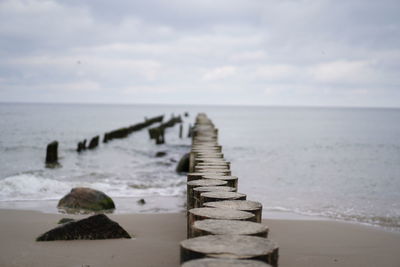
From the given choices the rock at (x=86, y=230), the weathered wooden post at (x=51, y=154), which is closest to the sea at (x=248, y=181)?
the weathered wooden post at (x=51, y=154)

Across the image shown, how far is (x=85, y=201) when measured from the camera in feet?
25.7

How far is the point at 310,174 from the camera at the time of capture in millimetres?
14961

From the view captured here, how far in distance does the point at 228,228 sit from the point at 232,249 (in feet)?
1.51

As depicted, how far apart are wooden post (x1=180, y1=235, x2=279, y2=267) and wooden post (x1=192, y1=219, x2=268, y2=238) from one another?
139mm

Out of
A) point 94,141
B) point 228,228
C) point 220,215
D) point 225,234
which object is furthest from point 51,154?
point 225,234

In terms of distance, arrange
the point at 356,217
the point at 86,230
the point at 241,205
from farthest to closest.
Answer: the point at 356,217 < the point at 86,230 < the point at 241,205

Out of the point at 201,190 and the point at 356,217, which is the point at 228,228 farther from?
the point at 356,217

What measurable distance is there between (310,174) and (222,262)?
42.9 ft

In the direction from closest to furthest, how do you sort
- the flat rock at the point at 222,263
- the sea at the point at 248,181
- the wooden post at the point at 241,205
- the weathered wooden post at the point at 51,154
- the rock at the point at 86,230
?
the flat rock at the point at 222,263 → the wooden post at the point at 241,205 → the rock at the point at 86,230 → the sea at the point at 248,181 → the weathered wooden post at the point at 51,154

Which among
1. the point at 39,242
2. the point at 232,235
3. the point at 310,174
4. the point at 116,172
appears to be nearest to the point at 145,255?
the point at 39,242

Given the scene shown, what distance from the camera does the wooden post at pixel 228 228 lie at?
2.98 m

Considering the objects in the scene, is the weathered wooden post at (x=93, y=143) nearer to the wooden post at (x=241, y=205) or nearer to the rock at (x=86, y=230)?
the rock at (x=86, y=230)

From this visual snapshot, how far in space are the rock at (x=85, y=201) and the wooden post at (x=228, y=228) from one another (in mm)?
4968

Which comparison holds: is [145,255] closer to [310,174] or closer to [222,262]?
[222,262]
